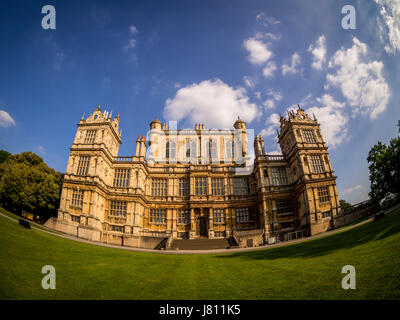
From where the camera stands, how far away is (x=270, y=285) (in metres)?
8.00

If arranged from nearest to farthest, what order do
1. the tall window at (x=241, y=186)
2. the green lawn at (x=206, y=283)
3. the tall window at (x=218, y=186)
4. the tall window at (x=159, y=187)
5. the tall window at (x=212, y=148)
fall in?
the green lawn at (x=206, y=283) → the tall window at (x=159, y=187) → the tall window at (x=218, y=186) → the tall window at (x=241, y=186) → the tall window at (x=212, y=148)

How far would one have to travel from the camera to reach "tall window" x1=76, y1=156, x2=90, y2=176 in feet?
110

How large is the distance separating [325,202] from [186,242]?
23714mm

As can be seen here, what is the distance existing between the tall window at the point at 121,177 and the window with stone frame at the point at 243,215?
22.1 m

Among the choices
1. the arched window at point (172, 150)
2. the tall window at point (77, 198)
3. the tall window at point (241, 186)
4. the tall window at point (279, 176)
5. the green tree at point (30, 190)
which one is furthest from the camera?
the arched window at point (172, 150)

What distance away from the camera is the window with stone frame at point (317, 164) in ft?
116

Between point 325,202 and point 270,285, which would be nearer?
→ point 270,285

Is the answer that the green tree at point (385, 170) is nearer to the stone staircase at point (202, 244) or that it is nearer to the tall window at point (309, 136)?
the tall window at point (309, 136)

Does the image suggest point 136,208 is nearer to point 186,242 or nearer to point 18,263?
point 186,242

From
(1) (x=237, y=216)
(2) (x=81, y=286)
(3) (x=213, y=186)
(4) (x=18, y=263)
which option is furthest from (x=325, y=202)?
(4) (x=18, y=263)

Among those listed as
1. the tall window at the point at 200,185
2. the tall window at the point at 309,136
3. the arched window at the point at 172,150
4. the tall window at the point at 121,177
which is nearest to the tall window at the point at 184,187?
the tall window at the point at 200,185

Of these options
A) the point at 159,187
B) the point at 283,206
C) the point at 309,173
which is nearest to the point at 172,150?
the point at 159,187

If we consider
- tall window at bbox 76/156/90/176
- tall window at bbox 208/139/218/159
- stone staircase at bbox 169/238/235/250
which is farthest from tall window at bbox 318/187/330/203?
tall window at bbox 76/156/90/176

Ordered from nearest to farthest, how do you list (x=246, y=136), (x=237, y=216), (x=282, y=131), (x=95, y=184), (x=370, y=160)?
(x=95, y=184) < (x=370, y=160) < (x=237, y=216) < (x=282, y=131) < (x=246, y=136)
